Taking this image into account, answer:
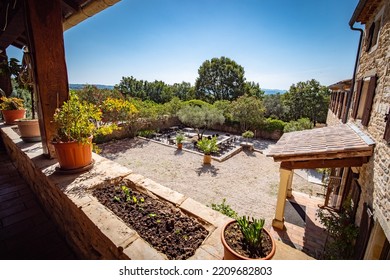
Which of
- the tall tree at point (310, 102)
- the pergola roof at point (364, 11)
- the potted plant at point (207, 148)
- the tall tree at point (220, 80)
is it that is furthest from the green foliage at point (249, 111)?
the tall tree at point (220, 80)

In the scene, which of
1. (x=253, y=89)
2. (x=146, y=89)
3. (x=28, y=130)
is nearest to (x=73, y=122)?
(x=28, y=130)

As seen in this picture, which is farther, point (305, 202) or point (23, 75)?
point (305, 202)

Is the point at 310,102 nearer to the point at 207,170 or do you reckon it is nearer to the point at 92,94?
the point at 207,170

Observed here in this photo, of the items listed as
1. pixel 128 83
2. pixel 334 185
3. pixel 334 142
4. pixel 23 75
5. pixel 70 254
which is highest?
pixel 128 83

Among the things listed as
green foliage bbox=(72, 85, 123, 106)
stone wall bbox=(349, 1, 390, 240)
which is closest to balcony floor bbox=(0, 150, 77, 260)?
stone wall bbox=(349, 1, 390, 240)

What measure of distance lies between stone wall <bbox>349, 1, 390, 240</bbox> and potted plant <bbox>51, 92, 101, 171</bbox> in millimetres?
4328

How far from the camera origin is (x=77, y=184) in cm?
215

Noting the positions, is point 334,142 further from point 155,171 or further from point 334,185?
point 155,171

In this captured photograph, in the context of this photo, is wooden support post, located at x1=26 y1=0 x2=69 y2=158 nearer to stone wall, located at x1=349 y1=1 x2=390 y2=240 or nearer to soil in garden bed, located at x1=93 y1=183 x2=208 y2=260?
soil in garden bed, located at x1=93 y1=183 x2=208 y2=260

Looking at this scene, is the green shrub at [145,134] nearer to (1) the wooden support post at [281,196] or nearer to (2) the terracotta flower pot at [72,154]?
(1) the wooden support post at [281,196]

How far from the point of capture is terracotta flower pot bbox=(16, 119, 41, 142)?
137 inches
